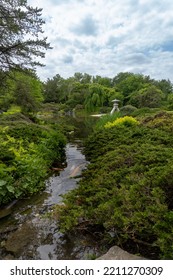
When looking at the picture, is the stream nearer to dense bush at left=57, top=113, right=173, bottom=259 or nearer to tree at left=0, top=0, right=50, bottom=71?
dense bush at left=57, top=113, right=173, bottom=259

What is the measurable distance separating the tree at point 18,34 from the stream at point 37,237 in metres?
5.85

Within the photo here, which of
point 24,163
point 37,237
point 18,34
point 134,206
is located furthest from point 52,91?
point 134,206

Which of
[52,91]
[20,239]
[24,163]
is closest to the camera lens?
[20,239]

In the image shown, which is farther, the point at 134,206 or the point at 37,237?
the point at 37,237

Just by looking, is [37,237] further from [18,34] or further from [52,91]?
[52,91]

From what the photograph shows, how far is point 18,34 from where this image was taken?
27.5 feet

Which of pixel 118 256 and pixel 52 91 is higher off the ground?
pixel 52 91

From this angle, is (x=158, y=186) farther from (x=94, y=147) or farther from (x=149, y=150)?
(x=94, y=147)

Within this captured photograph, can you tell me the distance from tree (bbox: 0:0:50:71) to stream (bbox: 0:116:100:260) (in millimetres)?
5848

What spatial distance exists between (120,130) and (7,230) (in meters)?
5.44

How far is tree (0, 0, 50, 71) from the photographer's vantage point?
301 inches

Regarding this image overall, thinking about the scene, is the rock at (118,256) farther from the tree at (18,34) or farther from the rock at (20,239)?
the tree at (18,34)

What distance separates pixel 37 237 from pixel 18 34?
7.35m

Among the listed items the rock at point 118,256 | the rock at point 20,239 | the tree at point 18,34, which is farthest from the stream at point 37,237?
the tree at point 18,34
